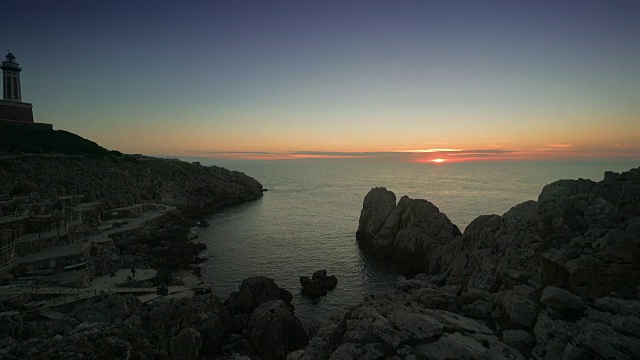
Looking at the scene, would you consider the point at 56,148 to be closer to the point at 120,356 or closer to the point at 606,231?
the point at 120,356

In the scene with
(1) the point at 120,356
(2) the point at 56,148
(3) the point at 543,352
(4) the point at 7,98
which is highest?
(4) the point at 7,98

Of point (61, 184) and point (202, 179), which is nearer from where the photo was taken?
point (61, 184)

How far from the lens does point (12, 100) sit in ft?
300

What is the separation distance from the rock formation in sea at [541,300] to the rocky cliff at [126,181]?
64.9m

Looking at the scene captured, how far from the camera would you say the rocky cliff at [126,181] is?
68.1 metres

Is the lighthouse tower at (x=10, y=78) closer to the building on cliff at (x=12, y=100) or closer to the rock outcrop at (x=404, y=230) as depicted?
the building on cliff at (x=12, y=100)

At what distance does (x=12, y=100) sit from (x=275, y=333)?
347 feet

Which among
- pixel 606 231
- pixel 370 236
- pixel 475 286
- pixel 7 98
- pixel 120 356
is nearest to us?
pixel 120 356

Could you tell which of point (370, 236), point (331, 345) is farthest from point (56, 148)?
point (331, 345)

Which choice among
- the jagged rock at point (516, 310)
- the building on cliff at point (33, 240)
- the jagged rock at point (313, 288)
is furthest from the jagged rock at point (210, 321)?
the jagged rock at point (516, 310)

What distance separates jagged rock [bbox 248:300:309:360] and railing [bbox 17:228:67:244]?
3079cm

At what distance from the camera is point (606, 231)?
788 inches

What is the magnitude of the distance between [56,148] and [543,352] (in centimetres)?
11632

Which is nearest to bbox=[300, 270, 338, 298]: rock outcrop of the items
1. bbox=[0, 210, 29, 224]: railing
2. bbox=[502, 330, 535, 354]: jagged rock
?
bbox=[502, 330, 535, 354]: jagged rock
